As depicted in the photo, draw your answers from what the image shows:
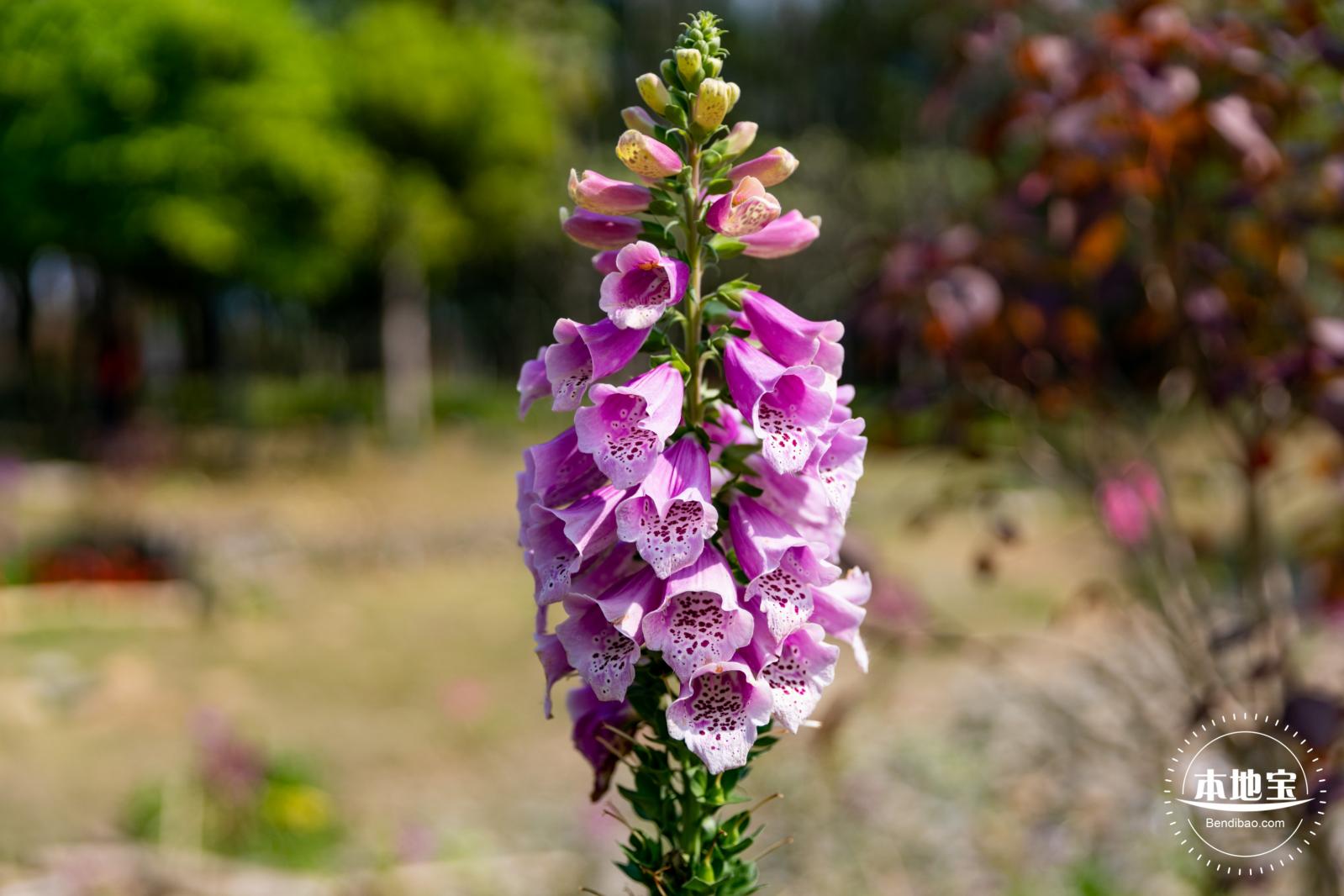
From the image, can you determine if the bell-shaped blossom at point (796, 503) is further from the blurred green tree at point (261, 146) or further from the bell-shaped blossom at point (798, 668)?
the blurred green tree at point (261, 146)

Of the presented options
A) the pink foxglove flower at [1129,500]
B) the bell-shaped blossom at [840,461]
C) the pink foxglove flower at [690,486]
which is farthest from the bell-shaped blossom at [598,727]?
the pink foxglove flower at [1129,500]

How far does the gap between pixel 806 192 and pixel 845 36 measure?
1581 centimetres

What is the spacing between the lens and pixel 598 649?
121cm

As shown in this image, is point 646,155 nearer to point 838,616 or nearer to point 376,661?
point 838,616

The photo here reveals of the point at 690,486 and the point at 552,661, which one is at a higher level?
the point at 690,486

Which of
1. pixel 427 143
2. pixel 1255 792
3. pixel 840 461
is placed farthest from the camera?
pixel 427 143

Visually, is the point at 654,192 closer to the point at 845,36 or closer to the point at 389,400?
the point at 389,400

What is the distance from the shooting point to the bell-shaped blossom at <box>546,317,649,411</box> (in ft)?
4.13

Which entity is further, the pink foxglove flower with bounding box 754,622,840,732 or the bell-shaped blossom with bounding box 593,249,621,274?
the bell-shaped blossom with bounding box 593,249,621,274

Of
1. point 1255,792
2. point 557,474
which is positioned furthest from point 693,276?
point 1255,792

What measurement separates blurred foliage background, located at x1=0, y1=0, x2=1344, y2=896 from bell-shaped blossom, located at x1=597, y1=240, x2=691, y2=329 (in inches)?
12.8

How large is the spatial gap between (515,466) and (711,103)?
18.6 meters

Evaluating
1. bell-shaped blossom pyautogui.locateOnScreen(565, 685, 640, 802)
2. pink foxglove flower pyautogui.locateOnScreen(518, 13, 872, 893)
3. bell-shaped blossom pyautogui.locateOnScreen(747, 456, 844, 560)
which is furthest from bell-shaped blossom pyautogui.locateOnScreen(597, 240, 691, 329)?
bell-shaped blossom pyautogui.locateOnScreen(565, 685, 640, 802)

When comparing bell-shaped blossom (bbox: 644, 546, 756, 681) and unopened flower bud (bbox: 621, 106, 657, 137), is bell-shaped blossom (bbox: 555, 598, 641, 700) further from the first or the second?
unopened flower bud (bbox: 621, 106, 657, 137)
